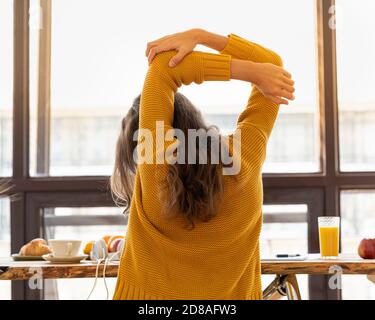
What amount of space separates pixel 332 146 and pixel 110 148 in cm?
94

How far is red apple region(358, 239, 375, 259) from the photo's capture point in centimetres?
243

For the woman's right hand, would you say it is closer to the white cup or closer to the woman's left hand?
the woman's left hand

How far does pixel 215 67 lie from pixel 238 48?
0.11 meters

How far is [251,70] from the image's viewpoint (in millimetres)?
1312

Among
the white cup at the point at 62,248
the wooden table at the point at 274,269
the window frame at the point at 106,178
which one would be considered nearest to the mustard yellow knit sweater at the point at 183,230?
the wooden table at the point at 274,269

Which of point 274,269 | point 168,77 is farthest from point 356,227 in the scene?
point 168,77

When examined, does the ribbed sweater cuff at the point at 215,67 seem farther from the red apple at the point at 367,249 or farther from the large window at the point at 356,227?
the large window at the point at 356,227

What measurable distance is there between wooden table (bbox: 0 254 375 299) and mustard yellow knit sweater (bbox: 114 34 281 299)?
950 millimetres

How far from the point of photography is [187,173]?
130 cm

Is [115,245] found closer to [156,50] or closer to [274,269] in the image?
[274,269]

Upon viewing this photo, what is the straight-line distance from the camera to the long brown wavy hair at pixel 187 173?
4.11 feet

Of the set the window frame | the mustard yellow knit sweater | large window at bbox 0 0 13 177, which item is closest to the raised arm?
the mustard yellow knit sweater

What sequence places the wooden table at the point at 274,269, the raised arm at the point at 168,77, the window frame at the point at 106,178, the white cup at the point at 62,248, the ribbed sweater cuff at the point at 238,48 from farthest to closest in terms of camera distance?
the window frame at the point at 106,178, the white cup at the point at 62,248, the wooden table at the point at 274,269, the ribbed sweater cuff at the point at 238,48, the raised arm at the point at 168,77

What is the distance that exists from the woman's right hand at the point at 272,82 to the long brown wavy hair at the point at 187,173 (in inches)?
4.6
